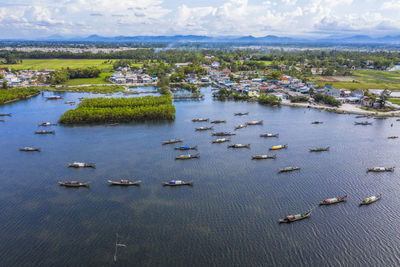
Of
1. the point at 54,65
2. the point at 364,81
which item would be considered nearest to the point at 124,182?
the point at 364,81

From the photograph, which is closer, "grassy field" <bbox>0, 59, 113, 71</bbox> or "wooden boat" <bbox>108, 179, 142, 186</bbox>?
"wooden boat" <bbox>108, 179, 142, 186</bbox>

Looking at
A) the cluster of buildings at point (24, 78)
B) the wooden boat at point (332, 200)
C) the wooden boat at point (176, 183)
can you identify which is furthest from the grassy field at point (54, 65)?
the wooden boat at point (332, 200)

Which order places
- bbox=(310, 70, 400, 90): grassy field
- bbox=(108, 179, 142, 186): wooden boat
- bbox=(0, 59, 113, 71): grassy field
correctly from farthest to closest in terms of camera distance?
bbox=(0, 59, 113, 71): grassy field → bbox=(310, 70, 400, 90): grassy field → bbox=(108, 179, 142, 186): wooden boat

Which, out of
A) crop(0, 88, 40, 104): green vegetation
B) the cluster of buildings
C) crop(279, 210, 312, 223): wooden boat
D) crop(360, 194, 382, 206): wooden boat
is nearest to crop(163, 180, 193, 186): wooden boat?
crop(279, 210, 312, 223): wooden boat

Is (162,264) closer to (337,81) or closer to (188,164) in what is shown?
(188,164)

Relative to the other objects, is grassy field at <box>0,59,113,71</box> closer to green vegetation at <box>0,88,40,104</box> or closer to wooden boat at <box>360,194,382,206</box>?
green vegetation at <box>0,88,40,104</box>

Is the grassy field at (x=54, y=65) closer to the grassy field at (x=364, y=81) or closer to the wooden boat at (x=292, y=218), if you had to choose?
the grassy field at (x=364, y=81)

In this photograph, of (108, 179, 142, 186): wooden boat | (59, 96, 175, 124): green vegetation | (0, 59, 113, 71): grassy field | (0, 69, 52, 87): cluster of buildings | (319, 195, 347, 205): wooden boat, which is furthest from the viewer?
(0, 59, 113, 71): grassy field
